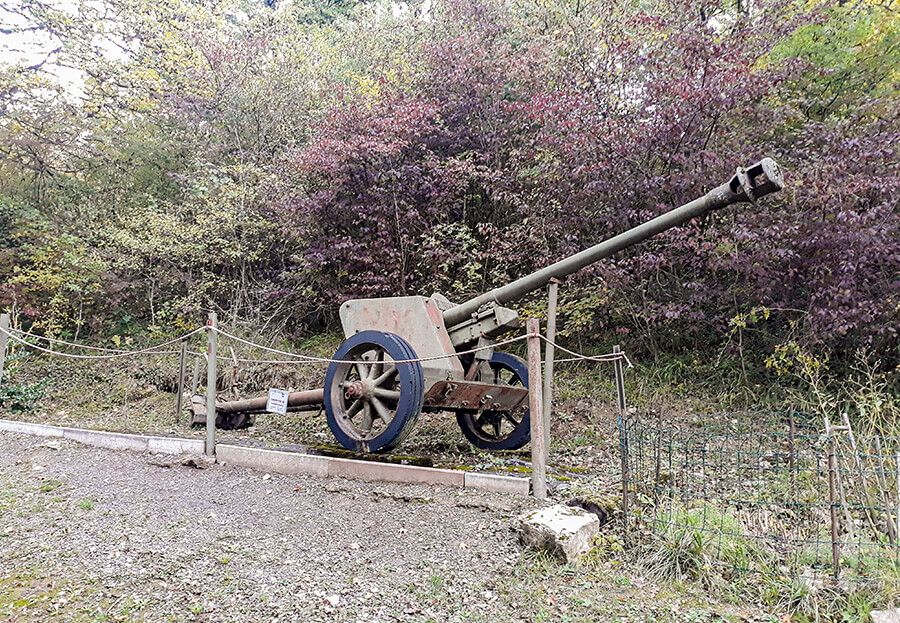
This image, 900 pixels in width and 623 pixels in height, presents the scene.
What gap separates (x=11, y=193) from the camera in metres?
11.6

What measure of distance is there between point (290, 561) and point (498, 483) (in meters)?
1.58

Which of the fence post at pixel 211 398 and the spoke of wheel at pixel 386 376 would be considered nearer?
the spoke of wheel at pixel 386 376

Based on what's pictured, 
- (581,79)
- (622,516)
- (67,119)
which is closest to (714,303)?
(581,79)

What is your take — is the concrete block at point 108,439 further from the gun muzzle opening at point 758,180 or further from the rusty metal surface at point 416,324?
the gun muzzle opening at point 758,180

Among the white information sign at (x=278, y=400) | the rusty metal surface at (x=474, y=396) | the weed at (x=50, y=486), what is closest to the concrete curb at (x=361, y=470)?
the white information sign at (x=278, y=400)

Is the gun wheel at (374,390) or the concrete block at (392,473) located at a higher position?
the gun wheel at (374,390)

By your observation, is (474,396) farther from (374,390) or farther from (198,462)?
(198,462)

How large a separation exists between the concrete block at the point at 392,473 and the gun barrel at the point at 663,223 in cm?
146

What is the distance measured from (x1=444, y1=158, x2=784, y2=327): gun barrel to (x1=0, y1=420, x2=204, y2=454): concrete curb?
2842 mm

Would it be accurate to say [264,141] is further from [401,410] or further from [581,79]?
[401,410]

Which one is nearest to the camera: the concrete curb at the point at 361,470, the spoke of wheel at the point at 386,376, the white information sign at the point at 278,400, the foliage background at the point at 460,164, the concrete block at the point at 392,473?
the concrete curb at the point at 361,470

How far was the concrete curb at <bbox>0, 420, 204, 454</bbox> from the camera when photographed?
5.94 metres

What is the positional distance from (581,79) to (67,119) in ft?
32.0

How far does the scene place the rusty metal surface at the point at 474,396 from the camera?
16.9ft
